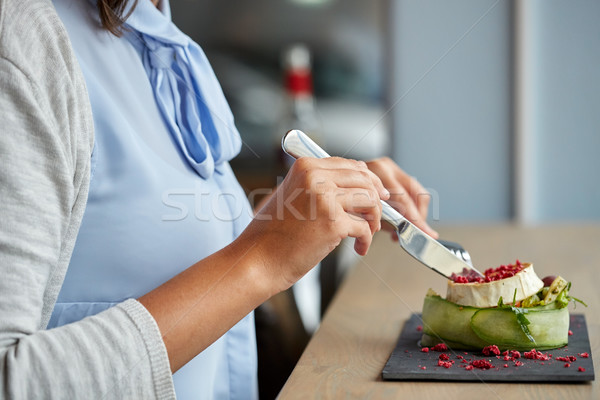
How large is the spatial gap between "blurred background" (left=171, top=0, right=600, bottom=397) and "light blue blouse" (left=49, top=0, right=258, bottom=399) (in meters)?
1.12

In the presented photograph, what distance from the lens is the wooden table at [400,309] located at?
55cm

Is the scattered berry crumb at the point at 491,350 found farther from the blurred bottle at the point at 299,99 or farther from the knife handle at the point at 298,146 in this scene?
the blurred bottle at the point at 299,99

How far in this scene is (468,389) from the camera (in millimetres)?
552

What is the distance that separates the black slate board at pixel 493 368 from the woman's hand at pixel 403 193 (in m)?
0.20

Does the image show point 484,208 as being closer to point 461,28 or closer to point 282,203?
point 461,28

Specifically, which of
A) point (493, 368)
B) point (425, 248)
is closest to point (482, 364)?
point (493, 368)

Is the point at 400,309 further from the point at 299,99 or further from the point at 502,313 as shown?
the point at 299,99

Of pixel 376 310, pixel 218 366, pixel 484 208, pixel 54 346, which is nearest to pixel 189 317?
pixel 54 346

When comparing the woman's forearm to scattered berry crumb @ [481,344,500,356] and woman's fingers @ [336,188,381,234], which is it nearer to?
woman's fingers @ [336,188,381,234]

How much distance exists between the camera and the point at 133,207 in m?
0.58

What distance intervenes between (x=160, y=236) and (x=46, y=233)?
147 mm

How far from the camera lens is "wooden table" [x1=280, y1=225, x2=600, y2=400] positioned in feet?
1.82

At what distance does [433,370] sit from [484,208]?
1.38 m

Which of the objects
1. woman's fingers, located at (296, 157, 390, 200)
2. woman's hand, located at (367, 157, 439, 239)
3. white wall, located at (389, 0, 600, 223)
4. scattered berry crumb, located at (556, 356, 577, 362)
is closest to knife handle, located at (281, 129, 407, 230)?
woman's fingers, located at (296, 157, 390, 200)
